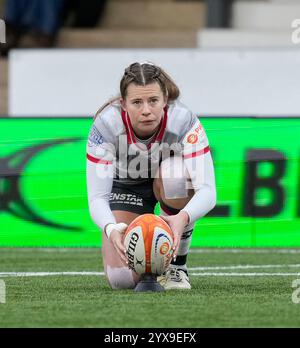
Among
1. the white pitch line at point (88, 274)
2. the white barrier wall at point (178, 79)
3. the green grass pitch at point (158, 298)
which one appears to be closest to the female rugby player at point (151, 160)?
the green grass pitch at point (158, 298)

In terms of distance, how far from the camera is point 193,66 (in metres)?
14.3

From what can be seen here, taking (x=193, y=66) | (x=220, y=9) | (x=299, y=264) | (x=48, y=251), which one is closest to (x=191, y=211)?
(x=299, y=264)

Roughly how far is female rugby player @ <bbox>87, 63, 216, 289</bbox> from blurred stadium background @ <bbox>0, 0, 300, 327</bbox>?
403mm

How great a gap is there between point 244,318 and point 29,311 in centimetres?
109

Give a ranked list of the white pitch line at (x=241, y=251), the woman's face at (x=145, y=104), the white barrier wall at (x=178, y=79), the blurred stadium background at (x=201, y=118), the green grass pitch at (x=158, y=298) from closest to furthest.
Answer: the green grass pitch at (x=158, y=298), the woman's face at (x=145, y=104), the white pitch line at (x=241, y=251), the blurred stadium background at (x=201, y=118), the white barrier wall at (x=178, y=79)

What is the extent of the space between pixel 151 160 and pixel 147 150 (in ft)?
0.38

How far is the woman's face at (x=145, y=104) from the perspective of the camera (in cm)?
681

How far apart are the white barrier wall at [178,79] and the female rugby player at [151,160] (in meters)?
6.83

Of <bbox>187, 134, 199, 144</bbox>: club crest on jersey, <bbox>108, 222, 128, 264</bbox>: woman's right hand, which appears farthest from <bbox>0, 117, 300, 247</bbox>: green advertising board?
<bbox>108, 222, 128, 264</bbox>: woman's right hand

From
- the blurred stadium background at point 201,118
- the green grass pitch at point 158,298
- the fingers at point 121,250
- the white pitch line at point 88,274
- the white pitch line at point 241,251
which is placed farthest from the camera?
the blurred stadium background at point 201,118

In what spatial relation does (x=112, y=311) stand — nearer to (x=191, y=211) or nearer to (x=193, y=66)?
(x=191, y=211)

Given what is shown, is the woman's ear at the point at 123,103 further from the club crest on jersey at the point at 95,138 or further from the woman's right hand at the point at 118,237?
the woman's right hand at the point at 118,237

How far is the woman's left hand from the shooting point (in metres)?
6.73

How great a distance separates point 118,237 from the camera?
669 centimetres
